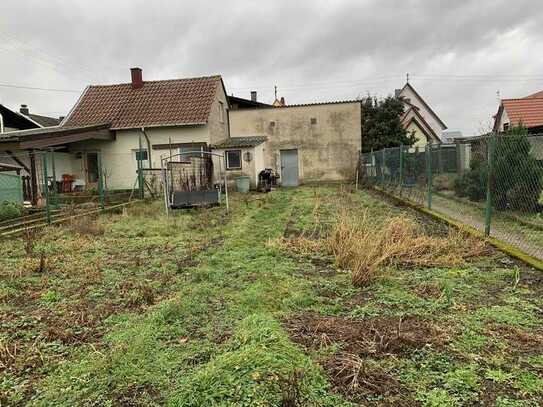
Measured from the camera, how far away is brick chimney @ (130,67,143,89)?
21.3 meters

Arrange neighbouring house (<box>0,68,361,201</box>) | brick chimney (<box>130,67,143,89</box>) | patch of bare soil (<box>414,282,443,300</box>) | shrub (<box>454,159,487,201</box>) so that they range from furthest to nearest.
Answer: brick chimney (<box>130,67,143,89</box>) < neighbouring house (<box>0,68,361,201</box>) < shrub (<box>454,159,487,201</box>) < patch of bare soil (<box>414,282,443,300</box>)

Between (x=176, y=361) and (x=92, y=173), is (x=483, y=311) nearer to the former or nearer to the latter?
(x=176, y=361)

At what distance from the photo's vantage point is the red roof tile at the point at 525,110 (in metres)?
18.2

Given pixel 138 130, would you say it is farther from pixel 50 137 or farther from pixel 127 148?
pixel 50 137

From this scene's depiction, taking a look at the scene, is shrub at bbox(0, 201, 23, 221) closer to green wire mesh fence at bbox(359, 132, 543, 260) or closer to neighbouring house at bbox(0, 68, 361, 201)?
neighbouring house at bbox(0, 68, 361, 201)

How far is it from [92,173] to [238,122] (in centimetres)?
824

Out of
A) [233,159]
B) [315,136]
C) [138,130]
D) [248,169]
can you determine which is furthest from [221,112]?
[315,136]

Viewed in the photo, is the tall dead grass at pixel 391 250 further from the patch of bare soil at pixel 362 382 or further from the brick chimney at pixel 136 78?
the brick chimney at pixel 136 78

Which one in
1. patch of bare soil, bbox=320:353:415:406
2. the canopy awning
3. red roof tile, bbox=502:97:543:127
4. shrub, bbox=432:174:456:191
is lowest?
patch of bare soil, bbox=320:353:415:406

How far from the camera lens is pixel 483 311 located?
3.60 meters

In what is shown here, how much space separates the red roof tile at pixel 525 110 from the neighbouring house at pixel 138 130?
14215 mm

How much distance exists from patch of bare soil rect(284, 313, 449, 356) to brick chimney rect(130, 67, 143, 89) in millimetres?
20557

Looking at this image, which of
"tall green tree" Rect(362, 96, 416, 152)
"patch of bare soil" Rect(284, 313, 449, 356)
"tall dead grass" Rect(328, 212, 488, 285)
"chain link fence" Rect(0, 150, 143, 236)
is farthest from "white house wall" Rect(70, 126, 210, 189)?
"patch of bare soil" Rect(284, 313, 449, 356)

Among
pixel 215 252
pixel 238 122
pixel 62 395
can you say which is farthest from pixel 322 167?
pixel 62 395
